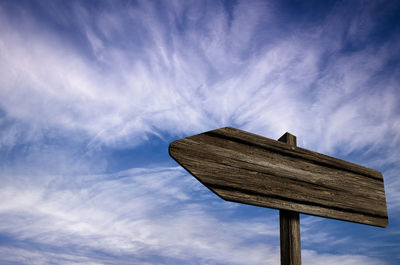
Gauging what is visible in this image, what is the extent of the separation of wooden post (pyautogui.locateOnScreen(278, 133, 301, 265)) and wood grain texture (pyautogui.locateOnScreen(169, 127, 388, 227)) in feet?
0.42

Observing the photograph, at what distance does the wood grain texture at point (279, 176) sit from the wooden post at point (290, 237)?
0.13 meters

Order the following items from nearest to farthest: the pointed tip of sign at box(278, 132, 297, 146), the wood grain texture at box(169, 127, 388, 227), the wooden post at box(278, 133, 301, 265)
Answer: the wood grain texture at box(169, 127, 388, 227) → the wooden post at box(278, 133, 301, 265) → the pointed tip of sign at box(278, 132, 297, 146)

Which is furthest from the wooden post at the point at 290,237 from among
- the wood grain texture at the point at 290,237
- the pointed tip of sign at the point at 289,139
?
the pointed tip of sign at the point at 289,139

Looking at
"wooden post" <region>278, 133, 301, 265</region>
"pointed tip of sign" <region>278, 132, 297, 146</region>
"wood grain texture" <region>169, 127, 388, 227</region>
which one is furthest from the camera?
"pointed tip of sign" <region>278, 132, 297, 146</region>

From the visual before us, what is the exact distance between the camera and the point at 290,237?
216 cm

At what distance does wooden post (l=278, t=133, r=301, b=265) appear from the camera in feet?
6.98

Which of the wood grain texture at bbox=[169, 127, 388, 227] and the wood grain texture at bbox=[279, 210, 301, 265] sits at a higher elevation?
the wood grain texture at bbox=[169, 127, 388, 227]

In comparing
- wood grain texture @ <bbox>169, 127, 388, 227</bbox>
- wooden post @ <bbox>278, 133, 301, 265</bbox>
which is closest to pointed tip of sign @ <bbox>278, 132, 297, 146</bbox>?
wood grain texture @ <bbox>169, 127, 388, 227</bbox>

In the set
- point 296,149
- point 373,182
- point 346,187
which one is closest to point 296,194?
point 296,149

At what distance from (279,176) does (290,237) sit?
514mm

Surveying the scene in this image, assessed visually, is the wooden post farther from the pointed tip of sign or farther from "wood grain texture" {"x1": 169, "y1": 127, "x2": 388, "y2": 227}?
the pointed tip of sign

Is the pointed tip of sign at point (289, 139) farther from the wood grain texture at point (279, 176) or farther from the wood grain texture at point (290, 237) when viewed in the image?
the wood grain texture at point (290, 237)

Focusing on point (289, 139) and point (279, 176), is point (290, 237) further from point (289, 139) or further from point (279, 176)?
point (289, 139)

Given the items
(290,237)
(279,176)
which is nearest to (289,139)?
(279,176)
